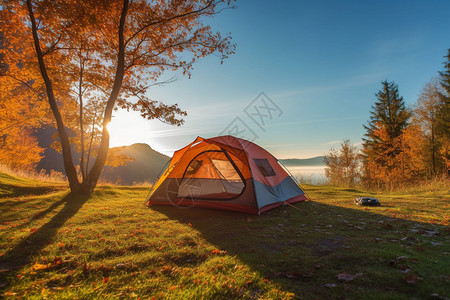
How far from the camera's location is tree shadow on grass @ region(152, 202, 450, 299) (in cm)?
214

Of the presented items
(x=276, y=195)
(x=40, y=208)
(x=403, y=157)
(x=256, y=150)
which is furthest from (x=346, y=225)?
(x=403, y=157)

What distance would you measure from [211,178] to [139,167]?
7246cm

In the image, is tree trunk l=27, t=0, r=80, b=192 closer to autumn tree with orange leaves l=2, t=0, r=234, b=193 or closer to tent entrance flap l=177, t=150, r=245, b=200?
autumn tree with orange leaves l=2, t=0, r=234, b=193

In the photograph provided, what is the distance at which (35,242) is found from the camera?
3.46m

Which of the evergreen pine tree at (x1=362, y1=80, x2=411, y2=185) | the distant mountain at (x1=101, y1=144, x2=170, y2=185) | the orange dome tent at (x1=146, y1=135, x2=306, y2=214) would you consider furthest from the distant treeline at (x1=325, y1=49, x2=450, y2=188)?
the distant mountain at (x1=101, y1=144, x2=170, y2=185)

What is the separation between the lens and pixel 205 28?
345 inches

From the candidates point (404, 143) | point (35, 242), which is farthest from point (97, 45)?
point (404, 143)

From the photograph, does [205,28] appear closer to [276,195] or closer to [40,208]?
[276,195]

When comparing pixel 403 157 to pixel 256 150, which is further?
pixel 403 157

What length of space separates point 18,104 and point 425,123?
34385mm

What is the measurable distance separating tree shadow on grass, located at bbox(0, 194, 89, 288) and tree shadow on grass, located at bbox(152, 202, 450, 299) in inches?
92.2

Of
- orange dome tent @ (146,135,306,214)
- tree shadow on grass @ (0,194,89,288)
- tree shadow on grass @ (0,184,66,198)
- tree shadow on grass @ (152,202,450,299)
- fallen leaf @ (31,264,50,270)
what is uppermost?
orange dome tent @ (146,135,306,214)

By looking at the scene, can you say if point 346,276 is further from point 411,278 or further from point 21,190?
point 21,190

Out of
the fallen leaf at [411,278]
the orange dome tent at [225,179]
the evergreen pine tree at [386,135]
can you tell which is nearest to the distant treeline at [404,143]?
the evergreen pine tree at [386,135]
